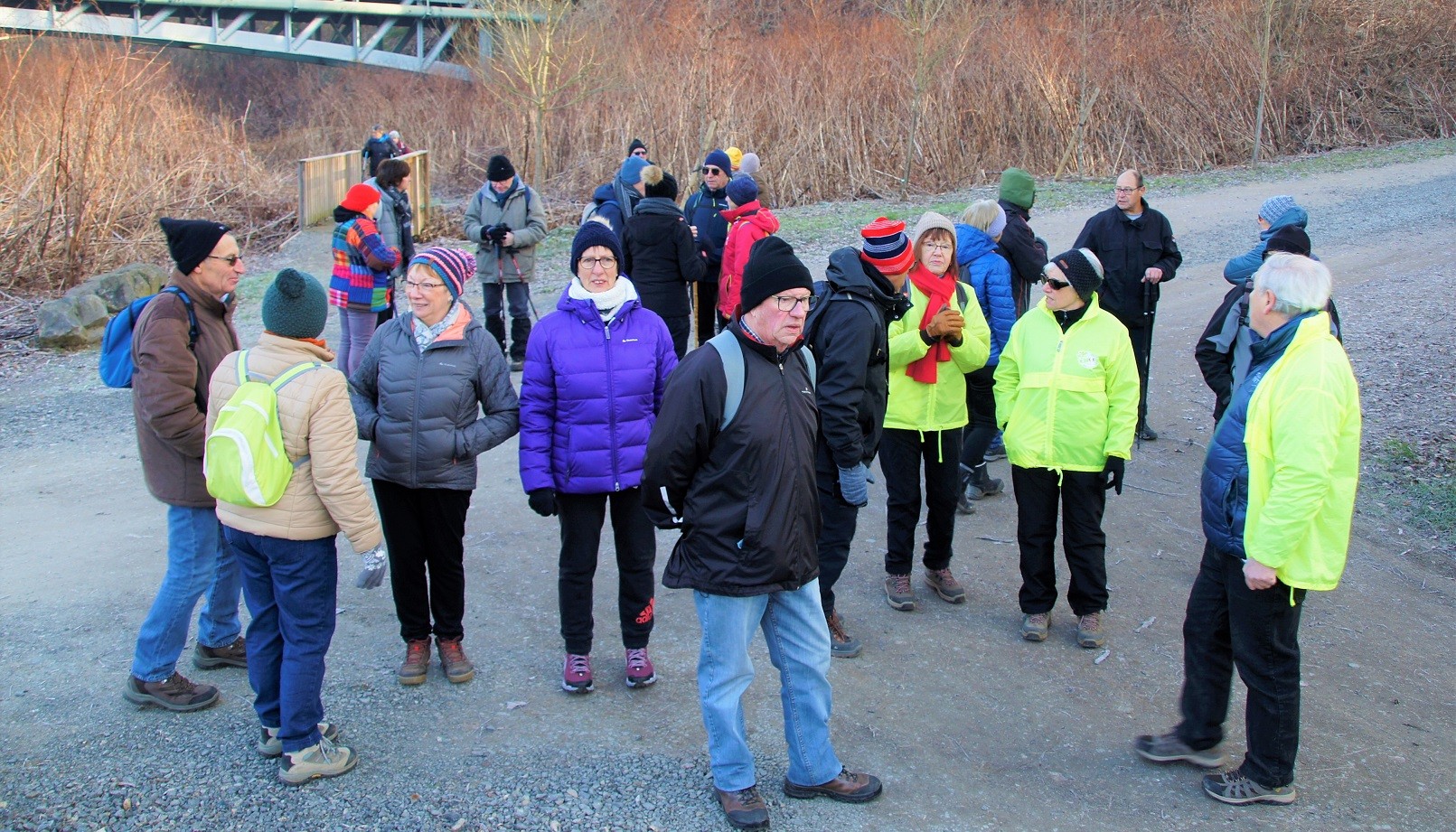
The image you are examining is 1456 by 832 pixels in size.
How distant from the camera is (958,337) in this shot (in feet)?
16.6

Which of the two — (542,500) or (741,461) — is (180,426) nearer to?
(542,500)

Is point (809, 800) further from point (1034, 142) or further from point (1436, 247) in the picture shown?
point (1034, 142)

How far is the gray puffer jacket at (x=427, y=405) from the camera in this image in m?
4.20

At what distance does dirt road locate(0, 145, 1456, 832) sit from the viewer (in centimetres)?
363

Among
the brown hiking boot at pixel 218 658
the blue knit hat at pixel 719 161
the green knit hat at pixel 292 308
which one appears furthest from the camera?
the blue knit hat at pixel 719 161

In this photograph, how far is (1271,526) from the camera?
3412 mm

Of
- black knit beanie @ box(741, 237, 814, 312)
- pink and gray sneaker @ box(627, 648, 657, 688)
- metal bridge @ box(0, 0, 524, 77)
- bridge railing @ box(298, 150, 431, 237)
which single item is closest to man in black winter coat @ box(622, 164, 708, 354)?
pink and gray sneaker @ box(627, 648, 657, 688)

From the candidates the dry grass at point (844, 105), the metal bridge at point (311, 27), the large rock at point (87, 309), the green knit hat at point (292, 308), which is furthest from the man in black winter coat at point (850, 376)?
the metal bridge at point (311, 27)

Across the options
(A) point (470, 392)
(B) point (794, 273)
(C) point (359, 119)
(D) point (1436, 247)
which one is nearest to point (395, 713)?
(A) point (470, 392)

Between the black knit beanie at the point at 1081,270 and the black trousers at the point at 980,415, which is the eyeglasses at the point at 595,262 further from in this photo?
the black trousers at the point at 980,415

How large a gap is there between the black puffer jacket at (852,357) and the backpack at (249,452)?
6.38 feet

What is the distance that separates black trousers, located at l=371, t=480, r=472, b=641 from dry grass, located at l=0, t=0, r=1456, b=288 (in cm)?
1040

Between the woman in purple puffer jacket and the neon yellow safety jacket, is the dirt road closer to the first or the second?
the woman in purple puffer jacket

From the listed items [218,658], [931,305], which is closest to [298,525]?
[218,658]
